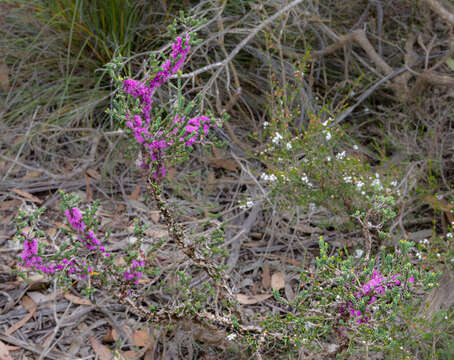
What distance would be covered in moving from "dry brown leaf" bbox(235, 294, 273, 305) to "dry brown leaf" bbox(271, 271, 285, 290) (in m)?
0.05

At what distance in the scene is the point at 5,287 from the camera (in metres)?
1.85

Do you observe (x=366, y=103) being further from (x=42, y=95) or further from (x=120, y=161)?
(x=42, y=95)

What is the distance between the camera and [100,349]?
1688 mm

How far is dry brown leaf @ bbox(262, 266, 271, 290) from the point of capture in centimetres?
192

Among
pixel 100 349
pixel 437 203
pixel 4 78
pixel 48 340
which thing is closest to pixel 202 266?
pixel 100 349

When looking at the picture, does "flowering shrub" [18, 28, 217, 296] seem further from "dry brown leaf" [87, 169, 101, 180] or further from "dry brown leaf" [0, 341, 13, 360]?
"dry brown leaf" [87, 169, 101, 180]

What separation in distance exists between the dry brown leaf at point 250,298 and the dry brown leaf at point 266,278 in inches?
1.8

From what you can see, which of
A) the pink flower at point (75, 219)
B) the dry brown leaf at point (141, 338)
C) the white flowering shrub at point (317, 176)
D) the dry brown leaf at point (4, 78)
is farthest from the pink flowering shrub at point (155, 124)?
the dry brown leaf at point (4, 78)

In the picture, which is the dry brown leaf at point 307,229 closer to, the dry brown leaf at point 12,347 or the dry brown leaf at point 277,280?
the dry brown leaf at point 277,280

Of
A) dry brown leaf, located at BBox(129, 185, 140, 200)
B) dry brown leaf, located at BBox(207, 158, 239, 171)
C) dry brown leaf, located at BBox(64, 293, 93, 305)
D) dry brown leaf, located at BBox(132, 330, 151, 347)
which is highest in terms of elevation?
dry brown leaf, located at BBox(207, 158, 239, 171)

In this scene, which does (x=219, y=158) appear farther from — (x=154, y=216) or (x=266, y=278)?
(x=266, y=278)

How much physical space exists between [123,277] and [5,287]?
615mm

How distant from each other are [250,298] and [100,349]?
1.84ft

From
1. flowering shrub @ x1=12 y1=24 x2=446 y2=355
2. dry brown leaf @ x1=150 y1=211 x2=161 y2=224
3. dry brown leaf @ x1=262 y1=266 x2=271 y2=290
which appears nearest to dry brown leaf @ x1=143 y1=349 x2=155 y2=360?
flowering shrub @ x1=12 y1=24 x2=446 y2=355
